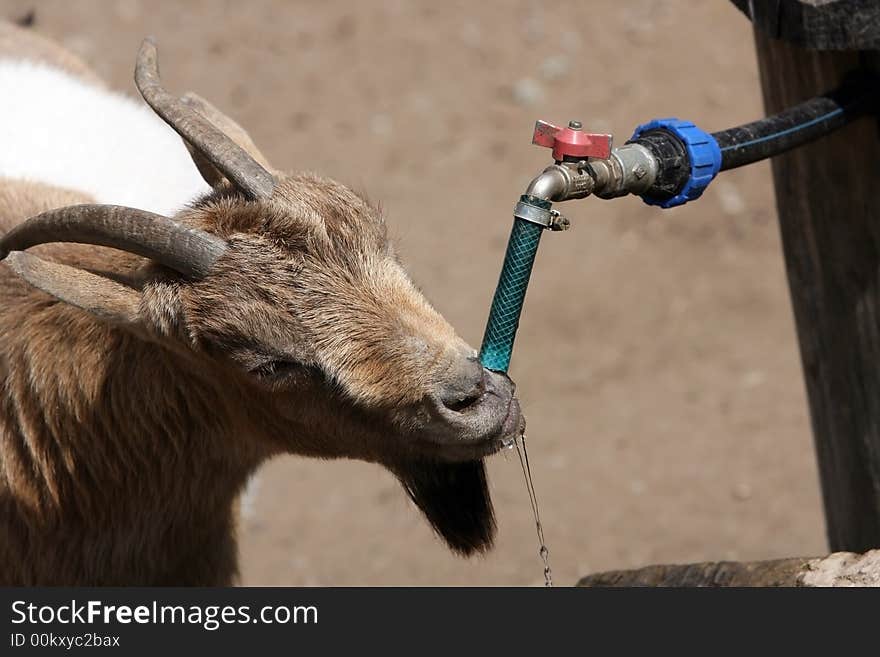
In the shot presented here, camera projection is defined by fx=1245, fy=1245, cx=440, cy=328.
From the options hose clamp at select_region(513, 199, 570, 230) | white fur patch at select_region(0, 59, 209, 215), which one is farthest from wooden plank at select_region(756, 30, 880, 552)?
white fur patch at select_region(0, 59, 209, 215)

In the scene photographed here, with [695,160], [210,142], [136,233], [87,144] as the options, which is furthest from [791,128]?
[87,144]

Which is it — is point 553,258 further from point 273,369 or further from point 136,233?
point 136,233

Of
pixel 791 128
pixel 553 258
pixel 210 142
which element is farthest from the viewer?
pixel 553 258

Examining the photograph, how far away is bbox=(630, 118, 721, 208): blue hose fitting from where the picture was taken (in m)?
2.95

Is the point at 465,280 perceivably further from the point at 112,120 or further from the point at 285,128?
the point at 112,120

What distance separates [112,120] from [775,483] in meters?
3.44

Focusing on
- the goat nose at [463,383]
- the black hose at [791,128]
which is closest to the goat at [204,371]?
the goat nose at [463,383]

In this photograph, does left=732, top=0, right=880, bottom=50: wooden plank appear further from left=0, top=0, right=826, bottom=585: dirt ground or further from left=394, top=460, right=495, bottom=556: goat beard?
left=0, top=0, right=826, bottom=585: dirt ground

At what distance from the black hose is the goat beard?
1076 millimetres

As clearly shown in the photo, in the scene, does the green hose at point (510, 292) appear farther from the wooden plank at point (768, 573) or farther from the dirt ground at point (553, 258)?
the dirt ground at point (553, 258)

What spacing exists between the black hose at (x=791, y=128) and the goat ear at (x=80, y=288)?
1.55 meters

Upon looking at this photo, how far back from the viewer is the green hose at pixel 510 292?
277cm

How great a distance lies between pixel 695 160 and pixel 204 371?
1418 millimetres

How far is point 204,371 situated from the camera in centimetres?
339
